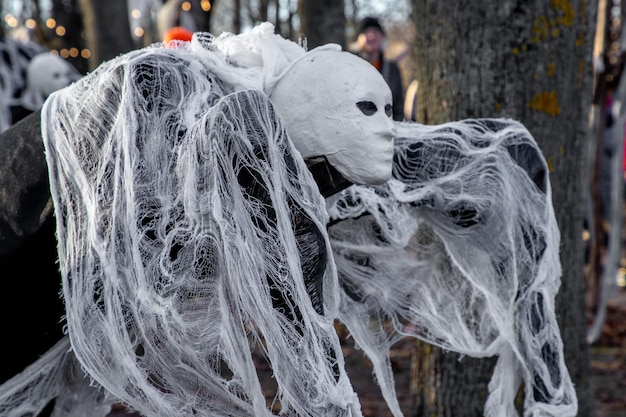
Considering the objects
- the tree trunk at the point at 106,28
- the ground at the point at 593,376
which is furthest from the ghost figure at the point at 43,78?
the ground at the point at 593,376

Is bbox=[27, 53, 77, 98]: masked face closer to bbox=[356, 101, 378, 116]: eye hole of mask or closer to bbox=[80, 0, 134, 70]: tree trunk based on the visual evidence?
bbox=[80, 0, 134, 70]: tree trunk

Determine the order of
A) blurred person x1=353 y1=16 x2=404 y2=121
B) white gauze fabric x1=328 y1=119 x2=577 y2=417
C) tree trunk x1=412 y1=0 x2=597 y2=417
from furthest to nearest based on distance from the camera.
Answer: blurred person x1=353 y1=16 x2=404 y2=121 → tree trunk x1=412 y1=0 x2=597 y2=417 → white gauze fabric x1=328 y1=119 x2=577 y2=417

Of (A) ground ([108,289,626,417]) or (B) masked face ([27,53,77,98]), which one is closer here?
(A) ground ([108,289,626,417])

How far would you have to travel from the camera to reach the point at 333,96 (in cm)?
223

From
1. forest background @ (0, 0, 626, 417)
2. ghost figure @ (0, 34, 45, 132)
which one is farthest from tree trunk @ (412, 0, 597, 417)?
ghost figure @ (0, 34, 45, 132)

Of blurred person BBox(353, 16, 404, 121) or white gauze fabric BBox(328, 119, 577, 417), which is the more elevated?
white gauze fabric BBox(328, 119, 577, 417)

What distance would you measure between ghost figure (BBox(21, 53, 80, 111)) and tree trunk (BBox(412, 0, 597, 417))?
4.72 m

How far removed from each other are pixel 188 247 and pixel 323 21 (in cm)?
486

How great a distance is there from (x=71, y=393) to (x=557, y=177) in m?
2.07

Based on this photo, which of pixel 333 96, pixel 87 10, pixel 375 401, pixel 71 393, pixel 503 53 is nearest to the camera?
pixel 333 96

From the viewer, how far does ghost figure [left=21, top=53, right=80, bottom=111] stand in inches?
299

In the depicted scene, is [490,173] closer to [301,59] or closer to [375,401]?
[301,59]

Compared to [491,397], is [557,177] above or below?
above

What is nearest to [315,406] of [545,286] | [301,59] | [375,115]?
[375,115]
